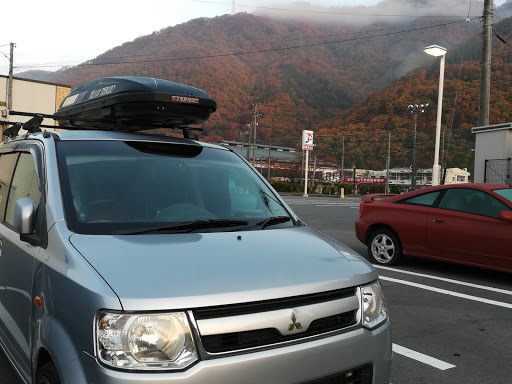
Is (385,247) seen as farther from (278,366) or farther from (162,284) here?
(162,284)

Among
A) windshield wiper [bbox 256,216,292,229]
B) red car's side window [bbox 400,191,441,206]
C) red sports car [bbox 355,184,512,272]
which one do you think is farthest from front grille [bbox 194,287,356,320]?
red car's side window [bbox 400,191,441,206]

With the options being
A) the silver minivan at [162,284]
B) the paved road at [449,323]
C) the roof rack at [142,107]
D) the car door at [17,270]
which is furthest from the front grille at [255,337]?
the roof rack at [142,107]

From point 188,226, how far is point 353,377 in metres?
1.16

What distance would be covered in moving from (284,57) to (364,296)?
89867mm

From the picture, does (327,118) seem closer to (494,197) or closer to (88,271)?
(494,197)

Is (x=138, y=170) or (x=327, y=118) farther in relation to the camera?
(x=327, y=118)

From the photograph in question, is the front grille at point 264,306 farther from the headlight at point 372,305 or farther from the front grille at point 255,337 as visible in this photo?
the headlight at point 372,305

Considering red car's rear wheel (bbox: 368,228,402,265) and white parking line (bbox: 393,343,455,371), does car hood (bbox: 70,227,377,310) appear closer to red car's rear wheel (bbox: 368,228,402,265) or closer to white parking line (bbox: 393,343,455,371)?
white parking line (bbox: 393,343,455,371)

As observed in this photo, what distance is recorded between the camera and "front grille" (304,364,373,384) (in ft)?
6.91

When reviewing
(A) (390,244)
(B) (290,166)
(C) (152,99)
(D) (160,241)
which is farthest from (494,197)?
(B) (290,166)

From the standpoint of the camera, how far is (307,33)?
121812 mm

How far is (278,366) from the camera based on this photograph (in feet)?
6.44

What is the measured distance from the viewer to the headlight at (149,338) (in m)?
1.87

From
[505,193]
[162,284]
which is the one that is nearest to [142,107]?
[162,284]
